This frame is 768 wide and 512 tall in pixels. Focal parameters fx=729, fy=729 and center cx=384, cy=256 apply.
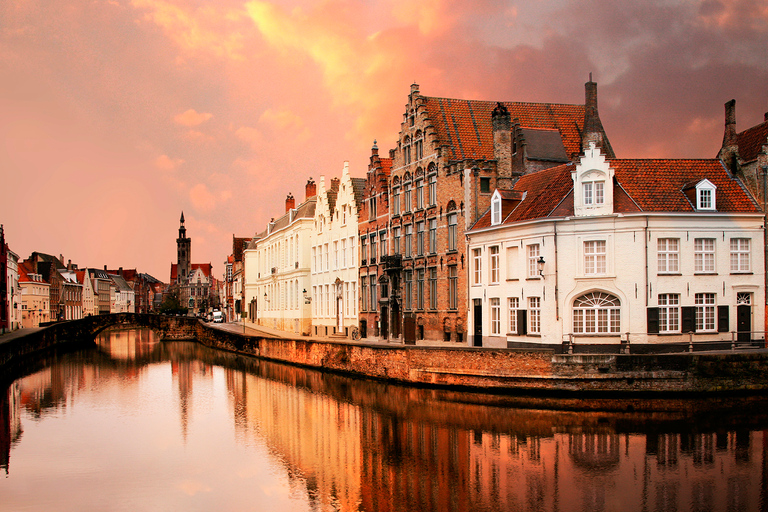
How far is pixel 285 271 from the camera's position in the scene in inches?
2116

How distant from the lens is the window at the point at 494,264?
2836 cm

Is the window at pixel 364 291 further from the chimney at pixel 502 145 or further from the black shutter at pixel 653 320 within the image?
the black shutter at pixel 653 320

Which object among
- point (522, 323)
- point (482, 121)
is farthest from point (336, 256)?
point (522, 323)

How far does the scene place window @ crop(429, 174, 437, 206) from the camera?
3288 cm

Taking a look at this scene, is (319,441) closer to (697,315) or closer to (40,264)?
(697,315)

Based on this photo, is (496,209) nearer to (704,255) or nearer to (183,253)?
(704,255)

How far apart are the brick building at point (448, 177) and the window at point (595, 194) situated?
594 centimetres

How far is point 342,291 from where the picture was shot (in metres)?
43.4

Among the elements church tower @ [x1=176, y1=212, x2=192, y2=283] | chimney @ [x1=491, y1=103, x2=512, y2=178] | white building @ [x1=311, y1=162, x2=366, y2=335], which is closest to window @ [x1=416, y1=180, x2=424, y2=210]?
chimney @ [x1=491, y1=103, x2=512, y2=178]

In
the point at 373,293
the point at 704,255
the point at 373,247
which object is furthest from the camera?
the point at 373,247

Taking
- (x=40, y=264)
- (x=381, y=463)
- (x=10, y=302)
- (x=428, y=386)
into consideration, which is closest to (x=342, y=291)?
(x=428, y=386)

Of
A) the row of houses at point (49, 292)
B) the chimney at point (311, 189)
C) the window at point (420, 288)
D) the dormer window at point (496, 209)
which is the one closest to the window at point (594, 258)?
the dormer window at point (496, 209)

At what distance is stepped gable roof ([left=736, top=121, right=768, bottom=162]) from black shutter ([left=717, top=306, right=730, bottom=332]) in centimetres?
574

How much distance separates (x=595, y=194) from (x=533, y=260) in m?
3.25
